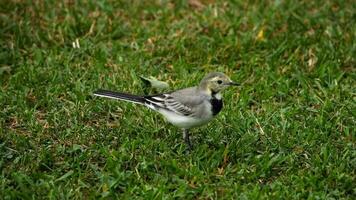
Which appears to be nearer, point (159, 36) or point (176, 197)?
point (176, 197)

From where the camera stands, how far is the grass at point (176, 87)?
5.58 m

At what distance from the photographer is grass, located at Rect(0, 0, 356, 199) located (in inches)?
220

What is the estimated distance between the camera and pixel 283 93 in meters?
7.16

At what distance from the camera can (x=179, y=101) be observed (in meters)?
5.99

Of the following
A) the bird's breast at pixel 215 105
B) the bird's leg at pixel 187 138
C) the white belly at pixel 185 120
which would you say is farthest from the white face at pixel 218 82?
the bird's leg at pixel 187 138

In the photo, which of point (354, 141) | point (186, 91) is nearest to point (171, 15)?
point (186, 91)

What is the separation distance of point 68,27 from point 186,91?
2.69 m

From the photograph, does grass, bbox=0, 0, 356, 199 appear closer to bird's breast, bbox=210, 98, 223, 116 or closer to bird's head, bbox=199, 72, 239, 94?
bird's breast, bbox=210, 98, 223, 116

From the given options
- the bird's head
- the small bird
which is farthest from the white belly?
the bird's head

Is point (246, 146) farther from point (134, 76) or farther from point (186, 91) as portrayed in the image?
point (134, 76)

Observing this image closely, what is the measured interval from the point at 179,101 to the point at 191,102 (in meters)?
0.15

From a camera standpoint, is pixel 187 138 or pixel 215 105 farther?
pixel 187 138

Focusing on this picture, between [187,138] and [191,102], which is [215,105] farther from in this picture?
[187,138]

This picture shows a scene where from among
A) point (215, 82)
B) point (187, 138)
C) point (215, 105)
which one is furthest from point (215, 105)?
point (187, 138)
